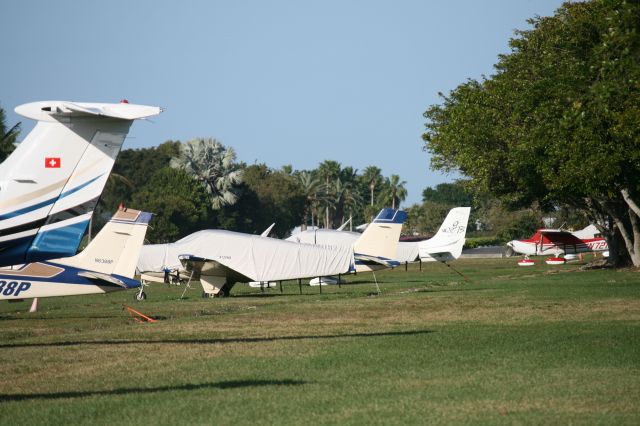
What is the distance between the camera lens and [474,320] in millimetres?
20688

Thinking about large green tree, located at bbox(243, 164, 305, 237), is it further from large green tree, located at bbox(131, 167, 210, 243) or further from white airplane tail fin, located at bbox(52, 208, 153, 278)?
white airplane tail fin, located at bbox(52, 208, 153, 278)

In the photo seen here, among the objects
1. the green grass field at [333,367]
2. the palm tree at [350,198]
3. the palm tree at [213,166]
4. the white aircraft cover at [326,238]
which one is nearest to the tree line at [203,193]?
the palm tree at [213,166]

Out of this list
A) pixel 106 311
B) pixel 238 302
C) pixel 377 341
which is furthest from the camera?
pixel 238 302

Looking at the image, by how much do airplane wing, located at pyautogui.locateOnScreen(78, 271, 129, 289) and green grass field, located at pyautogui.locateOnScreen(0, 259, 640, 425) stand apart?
0.92m

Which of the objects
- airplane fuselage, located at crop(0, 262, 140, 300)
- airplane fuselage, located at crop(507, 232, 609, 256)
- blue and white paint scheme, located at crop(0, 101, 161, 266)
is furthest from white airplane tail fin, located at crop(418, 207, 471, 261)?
blue and white paint scheme, located at crop(0, 101, 161, 266)

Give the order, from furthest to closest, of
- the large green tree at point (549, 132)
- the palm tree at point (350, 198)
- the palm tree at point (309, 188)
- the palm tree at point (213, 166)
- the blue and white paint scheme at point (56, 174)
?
the palm tree at point (350, 198)
the palm tree at point (309, 188)
the palm tree at point (213, 166)
the large green tree at point (549, 132)
the blue and white paint scheme at point (56, 174)

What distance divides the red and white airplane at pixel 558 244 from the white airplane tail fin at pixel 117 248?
4473 cm

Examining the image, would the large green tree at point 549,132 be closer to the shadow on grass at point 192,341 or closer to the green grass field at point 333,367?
the green grass field at point 333,367

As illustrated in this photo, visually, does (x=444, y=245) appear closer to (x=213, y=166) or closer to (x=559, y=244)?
(x=559, y=244)

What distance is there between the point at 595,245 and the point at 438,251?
23.8m

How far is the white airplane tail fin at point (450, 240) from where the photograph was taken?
171 feet

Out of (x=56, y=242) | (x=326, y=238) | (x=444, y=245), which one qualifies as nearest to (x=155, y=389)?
(x=56, y=242)

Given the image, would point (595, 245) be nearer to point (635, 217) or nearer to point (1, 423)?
point (635, 217)

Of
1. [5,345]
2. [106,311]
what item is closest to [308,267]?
[106,311]
